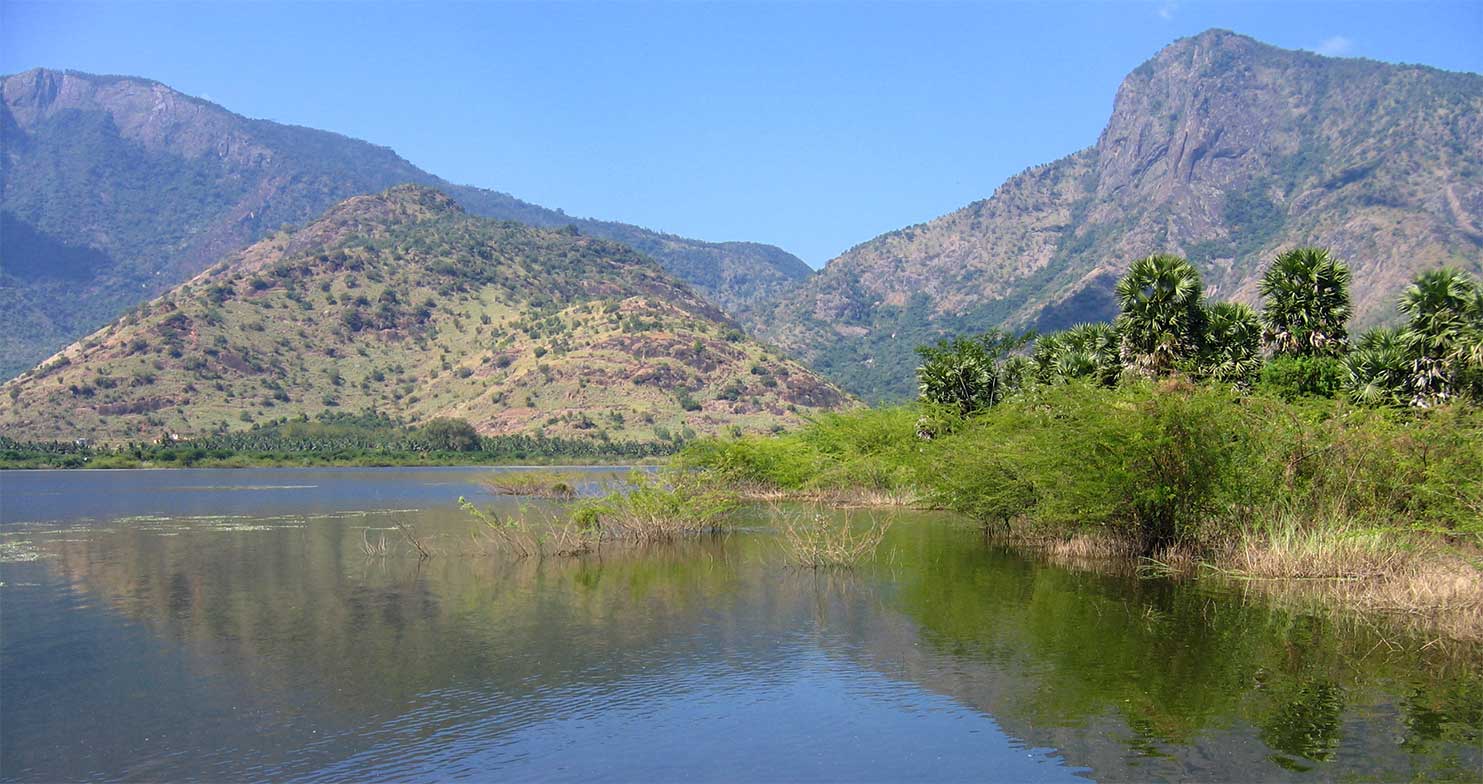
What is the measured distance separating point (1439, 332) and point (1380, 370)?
2.53m

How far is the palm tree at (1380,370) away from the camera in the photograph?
40781 millimetres

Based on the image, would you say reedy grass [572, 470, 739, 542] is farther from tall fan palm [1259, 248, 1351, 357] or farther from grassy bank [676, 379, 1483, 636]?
tall fan palm [1259, 248, 1351, 357]

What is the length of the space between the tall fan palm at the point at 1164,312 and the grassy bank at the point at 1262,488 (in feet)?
33.5

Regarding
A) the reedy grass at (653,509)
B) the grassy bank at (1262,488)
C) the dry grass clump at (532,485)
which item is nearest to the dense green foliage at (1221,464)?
the grassy bank at (1262,488)

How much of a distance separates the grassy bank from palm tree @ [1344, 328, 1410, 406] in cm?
877

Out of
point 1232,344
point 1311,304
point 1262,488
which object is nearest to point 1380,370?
point 1311,304

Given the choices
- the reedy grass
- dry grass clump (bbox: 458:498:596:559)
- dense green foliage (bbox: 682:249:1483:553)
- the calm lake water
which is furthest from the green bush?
dry grass clump (bbox: 458:498:596:559)

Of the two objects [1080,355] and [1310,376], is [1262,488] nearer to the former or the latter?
[1310,376]

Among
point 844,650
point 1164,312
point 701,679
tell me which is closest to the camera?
point 701,679

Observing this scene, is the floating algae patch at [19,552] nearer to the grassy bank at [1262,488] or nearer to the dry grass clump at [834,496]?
the dry grass clump at [834,496]

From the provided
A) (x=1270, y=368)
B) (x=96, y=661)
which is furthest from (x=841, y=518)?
(x=96, y=661)

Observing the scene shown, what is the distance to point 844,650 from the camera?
22.2m

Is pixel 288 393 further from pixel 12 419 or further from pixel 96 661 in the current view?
pixel 96 661

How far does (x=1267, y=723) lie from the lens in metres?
16.5
